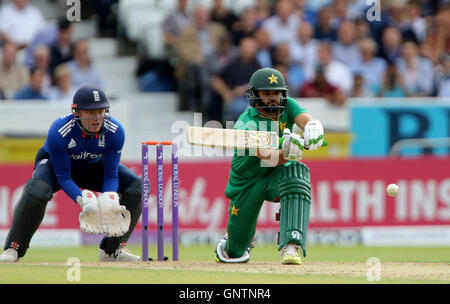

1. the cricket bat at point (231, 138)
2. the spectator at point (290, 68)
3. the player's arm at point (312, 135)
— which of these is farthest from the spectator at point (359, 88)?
the player's arm at point (312, 135)

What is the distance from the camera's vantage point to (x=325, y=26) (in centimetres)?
1512

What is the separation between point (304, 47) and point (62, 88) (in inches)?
155

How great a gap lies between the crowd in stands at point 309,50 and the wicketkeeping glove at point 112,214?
18.9 ft

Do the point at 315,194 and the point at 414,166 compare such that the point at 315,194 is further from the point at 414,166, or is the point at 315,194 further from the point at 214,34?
the point at 214,34

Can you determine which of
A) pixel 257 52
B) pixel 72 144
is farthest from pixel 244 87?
pixel 72 144

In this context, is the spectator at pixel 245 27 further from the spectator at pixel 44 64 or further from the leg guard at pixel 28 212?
the leg guard at pixel 28 212

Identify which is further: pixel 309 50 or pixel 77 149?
pixel 309 50

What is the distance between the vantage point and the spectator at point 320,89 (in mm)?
14023

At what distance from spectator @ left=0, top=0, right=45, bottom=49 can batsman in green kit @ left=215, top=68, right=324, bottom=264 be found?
24.2 feet

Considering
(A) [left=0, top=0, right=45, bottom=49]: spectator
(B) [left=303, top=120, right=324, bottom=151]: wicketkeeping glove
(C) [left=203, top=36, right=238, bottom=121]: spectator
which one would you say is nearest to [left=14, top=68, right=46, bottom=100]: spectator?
(A) [left=0, top=0, right=45, bottom=49]: spectator

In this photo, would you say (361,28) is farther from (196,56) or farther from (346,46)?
(196,56)

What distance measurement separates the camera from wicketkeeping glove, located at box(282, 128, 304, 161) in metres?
7.39

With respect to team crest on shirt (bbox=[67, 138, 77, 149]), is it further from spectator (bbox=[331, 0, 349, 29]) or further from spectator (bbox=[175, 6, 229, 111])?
spectator (bbox=[331, 0, 349, 29])
